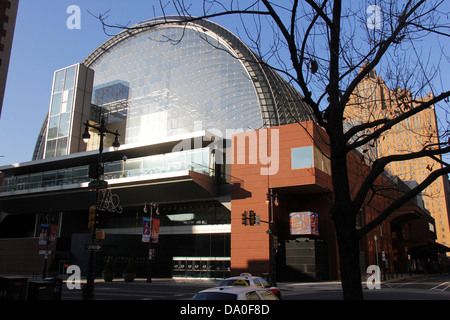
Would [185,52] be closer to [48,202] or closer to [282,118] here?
[282,118]

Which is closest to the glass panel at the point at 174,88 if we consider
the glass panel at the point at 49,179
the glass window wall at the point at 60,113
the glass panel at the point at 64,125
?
the glass panel at the point at 64,125

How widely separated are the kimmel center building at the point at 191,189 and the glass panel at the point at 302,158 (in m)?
0.11

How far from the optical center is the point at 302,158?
42.5m

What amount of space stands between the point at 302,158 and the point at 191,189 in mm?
14464

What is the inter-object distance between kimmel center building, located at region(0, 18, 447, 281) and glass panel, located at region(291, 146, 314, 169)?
0.11 meters

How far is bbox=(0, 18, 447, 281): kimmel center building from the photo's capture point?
4297 cm

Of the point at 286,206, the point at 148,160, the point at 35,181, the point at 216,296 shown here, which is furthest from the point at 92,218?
the point at 35,181

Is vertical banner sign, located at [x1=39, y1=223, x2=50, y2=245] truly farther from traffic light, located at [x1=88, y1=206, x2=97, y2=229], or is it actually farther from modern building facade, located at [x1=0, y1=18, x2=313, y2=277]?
traffic light, located at [x1=88, y1=206, x2=97, y2=229]

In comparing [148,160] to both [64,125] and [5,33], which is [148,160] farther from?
[64,125]

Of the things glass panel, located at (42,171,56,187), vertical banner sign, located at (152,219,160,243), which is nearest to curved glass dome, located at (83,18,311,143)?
glass panel, located at (42,171,56,187)

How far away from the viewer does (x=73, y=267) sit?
5053 centimetres

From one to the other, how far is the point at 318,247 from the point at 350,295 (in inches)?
1509

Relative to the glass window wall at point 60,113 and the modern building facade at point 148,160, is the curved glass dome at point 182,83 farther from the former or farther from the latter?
the glass window wall at point 60,113

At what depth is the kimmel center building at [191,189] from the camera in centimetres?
4297
